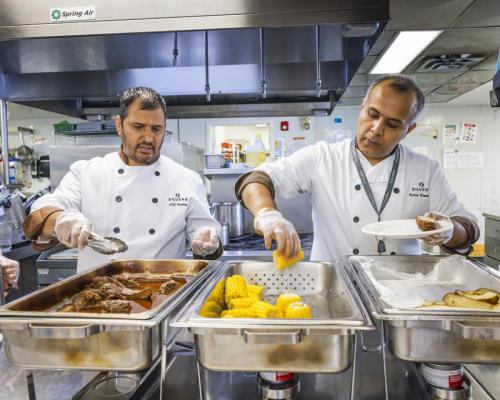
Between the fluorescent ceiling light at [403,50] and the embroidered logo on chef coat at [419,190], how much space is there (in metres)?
1.19

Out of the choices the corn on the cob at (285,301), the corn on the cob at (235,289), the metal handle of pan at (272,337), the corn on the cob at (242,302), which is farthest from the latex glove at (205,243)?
the metal handle of pan at (272,337)

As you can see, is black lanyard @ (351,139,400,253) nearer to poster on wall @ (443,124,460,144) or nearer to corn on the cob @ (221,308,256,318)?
corn on the cob @ (221,308,256,318)

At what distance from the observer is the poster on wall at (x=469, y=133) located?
6.46 meters

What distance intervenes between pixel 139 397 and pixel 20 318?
1.28 ft

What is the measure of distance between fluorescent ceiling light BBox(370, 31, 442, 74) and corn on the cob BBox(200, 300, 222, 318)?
2.31 meters

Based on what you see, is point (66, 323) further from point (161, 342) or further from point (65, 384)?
point (65, 384)

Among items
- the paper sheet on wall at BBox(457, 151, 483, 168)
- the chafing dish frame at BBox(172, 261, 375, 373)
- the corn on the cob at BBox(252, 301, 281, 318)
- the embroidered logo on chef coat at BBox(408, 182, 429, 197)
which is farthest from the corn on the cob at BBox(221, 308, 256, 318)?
the paper sheet on wall at BBox(457, 151, 483, 168)

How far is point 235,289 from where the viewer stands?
4.00ft

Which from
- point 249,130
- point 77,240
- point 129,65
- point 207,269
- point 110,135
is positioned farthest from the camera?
point 249,130

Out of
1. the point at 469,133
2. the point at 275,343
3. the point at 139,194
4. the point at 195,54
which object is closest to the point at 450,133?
the point at 469,133

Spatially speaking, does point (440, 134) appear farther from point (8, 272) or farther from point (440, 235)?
point (8, 272)

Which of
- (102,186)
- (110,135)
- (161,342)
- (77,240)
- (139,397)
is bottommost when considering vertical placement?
(139,397)

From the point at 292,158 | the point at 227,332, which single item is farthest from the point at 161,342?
the point at 292,158

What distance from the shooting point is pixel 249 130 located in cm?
798
